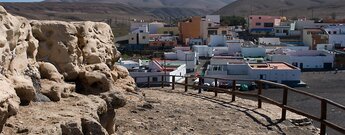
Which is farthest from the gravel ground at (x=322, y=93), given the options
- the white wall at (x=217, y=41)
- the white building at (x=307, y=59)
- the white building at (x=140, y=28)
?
the white building at (x=140, y=28)

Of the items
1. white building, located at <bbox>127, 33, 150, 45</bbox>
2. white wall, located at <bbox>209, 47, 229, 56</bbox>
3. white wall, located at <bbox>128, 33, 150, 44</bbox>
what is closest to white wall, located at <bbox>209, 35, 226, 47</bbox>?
white wall, located at <bbox>209, 47, 229, 56</bbox>

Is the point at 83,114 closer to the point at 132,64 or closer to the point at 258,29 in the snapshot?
the point at 132,64

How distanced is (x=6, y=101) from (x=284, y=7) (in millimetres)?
162842

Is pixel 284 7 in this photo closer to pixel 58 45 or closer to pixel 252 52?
pixel 252 52

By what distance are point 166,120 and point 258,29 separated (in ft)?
233

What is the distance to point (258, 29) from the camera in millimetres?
78000

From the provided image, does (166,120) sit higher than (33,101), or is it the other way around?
(33,101)

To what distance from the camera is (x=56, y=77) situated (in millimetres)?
6699

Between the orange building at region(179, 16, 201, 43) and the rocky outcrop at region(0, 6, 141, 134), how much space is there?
60547mm

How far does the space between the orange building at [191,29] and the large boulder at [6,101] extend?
209 ft

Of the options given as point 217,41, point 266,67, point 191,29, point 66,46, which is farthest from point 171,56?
point 66,46

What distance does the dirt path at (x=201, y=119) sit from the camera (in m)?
7.80

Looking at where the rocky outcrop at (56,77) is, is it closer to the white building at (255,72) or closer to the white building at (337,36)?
the white building at (255,72)

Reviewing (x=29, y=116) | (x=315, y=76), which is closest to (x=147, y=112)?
(x=29, y=116)
